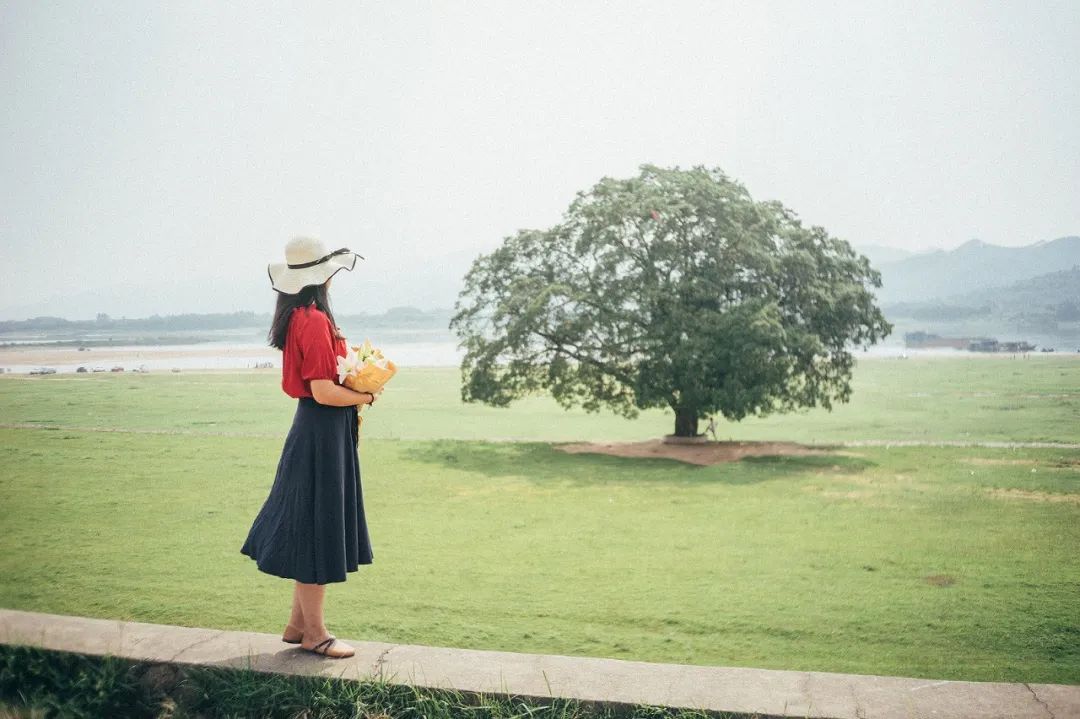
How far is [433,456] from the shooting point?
12094 mm

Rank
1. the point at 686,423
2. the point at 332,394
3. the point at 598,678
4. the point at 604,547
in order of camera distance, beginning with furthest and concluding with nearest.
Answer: the point at 686,423 < the point at 604,547 < the point at 332,394 < the point at 598,678

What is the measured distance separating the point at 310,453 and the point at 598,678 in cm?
142

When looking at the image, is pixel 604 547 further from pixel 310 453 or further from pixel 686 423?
pixel 686 423

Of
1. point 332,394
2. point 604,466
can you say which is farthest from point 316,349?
point 604,466

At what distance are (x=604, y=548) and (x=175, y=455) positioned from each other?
7329 millimetres

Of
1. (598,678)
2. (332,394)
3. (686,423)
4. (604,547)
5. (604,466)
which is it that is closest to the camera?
(598,678)

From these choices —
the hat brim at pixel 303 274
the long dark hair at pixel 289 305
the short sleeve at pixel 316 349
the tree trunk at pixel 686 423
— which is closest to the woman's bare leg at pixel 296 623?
the short sleeve at pixel 316 349

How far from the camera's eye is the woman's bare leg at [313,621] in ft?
10.8

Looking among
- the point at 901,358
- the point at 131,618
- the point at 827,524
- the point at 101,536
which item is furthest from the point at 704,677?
the point at 901,358

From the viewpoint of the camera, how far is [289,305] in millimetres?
3418

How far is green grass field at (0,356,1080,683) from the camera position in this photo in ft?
14.3

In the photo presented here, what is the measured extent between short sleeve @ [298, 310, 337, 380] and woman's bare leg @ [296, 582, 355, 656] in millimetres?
886

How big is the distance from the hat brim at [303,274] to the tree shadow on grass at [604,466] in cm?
706

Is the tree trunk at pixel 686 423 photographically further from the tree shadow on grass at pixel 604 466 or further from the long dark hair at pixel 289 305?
the long dark hair at pixel 289 305
